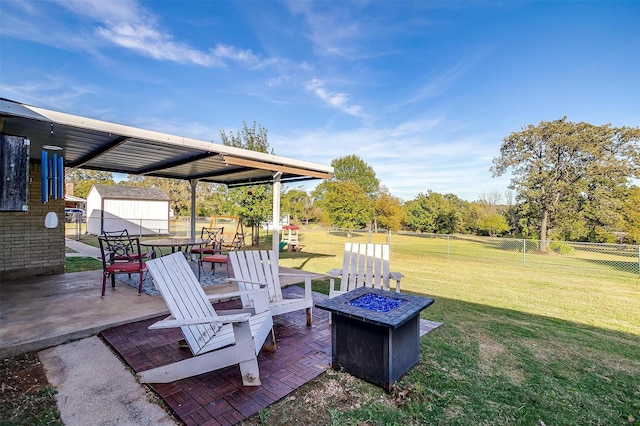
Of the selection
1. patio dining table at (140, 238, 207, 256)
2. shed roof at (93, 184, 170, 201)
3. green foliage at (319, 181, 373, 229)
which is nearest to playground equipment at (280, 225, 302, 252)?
patio dining table at (140, 238, 207, 256)

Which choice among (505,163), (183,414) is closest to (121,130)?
(183,414)

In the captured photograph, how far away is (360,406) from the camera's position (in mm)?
2238

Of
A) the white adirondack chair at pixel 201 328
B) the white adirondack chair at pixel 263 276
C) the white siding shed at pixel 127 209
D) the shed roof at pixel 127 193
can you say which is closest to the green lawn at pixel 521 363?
the white adirondack chair at pixel 201 328

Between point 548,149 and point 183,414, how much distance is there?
22407 mm

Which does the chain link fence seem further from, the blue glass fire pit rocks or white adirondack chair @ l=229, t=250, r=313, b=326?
white adirondack chair @ l=229, t=250, r=313, b=326

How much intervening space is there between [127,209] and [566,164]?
27082 millimetres

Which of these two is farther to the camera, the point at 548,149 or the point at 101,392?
the point at 548,149

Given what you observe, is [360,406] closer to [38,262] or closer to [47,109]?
[47,109]

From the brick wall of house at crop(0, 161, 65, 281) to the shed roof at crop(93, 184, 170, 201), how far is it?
14.0m

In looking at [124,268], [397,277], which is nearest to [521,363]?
→ [397,277]

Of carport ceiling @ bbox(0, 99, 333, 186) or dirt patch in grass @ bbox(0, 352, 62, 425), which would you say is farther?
carport ceiling @ bbox(0, 99, 333, 186)

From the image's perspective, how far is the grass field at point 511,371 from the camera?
215 centimetres

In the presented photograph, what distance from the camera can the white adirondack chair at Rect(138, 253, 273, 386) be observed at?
231cm

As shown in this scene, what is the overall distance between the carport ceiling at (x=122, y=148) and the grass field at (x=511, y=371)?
8.76 ft
